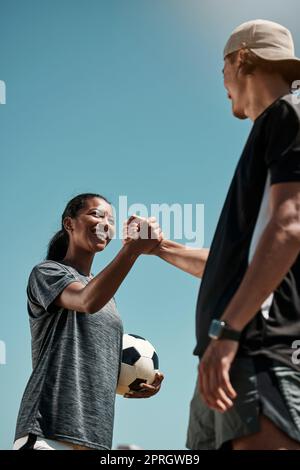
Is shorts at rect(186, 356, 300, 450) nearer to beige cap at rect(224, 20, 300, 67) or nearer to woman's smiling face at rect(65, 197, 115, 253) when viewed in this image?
beige cap at rect(224, 20, 300, 67)

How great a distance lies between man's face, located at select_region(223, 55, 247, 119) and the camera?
3.57m

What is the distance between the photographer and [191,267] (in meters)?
4.75

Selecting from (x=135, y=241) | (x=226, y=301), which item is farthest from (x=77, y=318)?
(x=226, y=301)

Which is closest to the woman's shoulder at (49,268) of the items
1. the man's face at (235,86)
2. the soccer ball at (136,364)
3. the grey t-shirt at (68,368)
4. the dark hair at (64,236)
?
the grey t-shirt at (68,368)

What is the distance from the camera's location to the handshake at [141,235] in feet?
16.1

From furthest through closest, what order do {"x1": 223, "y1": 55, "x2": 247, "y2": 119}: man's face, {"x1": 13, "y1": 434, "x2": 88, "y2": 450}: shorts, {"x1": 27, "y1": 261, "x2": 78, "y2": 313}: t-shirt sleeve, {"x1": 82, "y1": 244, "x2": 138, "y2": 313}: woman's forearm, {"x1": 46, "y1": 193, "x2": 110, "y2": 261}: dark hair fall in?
{"x1": 46, "y1": 193, "x2": 110, "y2": 261}: dark hair, {"x1": 27, "y1": 261, "x2": 78, "y2": 313}: t-shirt sleeve, {"x1": 82, "y1": 244, "x2": 138, "y2": 313}: woman's forearm, {"x1": 13, "y1": 434, "x2": 88, "y2": 450}: shorts, {"x1": 223, "y1": 55, "x2": 247, "y2": 119}: man's face

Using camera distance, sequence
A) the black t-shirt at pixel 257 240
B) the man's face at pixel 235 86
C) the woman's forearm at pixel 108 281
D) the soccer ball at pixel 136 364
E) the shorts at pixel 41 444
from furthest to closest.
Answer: the soccer ball at pixel 136 364
the woman's forearm at pixel 108 281
the shorts at pixel 41 444
the man's face at pixel 235 86
the black t-shirt at pixel 257 240

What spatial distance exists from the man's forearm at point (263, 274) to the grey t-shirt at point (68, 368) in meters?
2.23

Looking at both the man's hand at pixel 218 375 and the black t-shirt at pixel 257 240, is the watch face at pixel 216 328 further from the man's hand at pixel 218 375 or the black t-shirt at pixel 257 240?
the black t-shirt at pixel 257 240

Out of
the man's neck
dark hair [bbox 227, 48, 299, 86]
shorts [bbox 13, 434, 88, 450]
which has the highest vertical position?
dark hair [bbox 227, 48, 299, 86]

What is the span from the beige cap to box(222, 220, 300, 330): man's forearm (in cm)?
101

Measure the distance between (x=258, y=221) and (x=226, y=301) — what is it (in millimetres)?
378

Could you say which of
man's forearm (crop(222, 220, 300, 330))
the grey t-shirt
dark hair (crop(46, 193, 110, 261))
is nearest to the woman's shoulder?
the grey t-shirt

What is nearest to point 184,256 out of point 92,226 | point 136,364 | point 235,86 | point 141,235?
point 141,235
